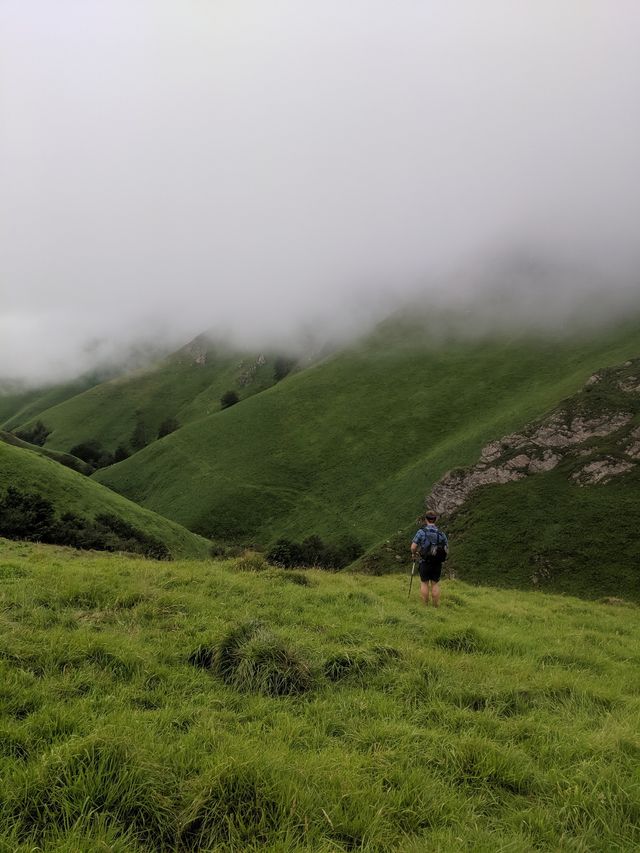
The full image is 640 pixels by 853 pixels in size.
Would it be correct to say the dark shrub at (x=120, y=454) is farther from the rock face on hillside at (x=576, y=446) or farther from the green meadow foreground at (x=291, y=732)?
the green meadow foreground at (x=291, y=732)

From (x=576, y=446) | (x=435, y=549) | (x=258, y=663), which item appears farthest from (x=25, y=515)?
(x=576, y=446)

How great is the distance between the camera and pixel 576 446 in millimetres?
75625

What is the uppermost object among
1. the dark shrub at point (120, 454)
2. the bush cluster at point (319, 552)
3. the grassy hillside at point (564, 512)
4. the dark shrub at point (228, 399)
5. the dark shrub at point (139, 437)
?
the dark shrub at point (228, 399)

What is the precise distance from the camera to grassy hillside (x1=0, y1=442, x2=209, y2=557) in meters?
60.9

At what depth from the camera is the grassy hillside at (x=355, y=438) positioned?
93.3 meters

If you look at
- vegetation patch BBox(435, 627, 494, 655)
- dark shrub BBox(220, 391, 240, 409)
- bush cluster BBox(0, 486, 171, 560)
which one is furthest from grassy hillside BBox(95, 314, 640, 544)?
vegetation patch BBox(435, 627, 494, 655)

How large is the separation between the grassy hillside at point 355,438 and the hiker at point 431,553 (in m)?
65.5

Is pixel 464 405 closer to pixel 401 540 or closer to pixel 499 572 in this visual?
pixel 401 540

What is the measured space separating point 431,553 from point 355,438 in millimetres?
97383

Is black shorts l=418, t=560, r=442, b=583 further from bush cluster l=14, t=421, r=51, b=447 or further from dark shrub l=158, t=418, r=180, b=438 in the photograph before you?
bush cluster l=14, t=421, r=51, b=447

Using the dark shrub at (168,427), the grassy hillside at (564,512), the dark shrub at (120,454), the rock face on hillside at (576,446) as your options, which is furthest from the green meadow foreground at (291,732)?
the dark shrub at (168,427)

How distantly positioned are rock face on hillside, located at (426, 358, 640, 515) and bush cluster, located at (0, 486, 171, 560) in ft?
155

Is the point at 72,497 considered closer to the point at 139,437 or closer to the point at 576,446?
the point at 576,446

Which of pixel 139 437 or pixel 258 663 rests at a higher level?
pixel 139 437
